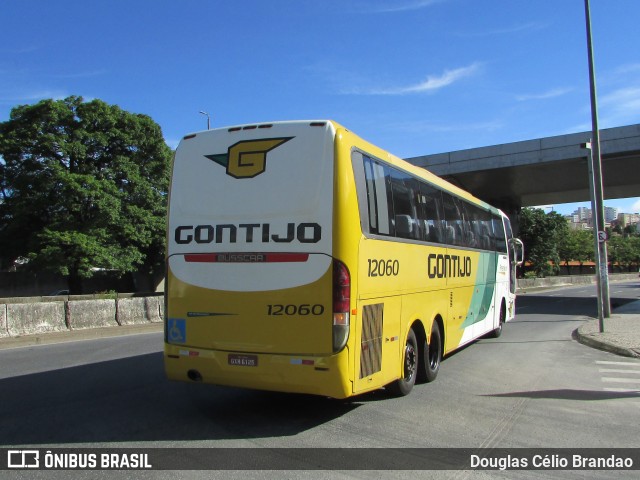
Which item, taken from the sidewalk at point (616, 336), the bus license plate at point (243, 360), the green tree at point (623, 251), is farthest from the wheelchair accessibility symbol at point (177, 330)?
the green tree at point (623, 251)

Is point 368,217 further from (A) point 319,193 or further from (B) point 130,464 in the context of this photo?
(B) point 130,464

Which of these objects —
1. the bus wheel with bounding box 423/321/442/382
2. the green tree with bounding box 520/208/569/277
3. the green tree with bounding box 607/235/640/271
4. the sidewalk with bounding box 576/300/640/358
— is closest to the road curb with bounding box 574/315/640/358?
the sidewalk with bounding box 576/300/640/358

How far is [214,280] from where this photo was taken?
6.37 metres

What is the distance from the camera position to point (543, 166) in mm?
27453

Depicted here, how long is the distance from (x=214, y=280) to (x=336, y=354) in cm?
176

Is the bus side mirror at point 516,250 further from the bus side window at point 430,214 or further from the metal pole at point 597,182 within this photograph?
the bus side window at point 430,214

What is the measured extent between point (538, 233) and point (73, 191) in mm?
52394

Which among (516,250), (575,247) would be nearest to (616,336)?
(516,250)

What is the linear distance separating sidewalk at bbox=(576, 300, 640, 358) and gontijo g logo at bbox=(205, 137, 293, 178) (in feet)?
31.4

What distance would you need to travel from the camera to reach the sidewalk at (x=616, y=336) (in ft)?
39.4

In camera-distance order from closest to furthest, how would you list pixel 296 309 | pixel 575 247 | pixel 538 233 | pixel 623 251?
1. pixel 296 309
2. pixel 538 233
3. pixel 575 247
4. pixel 623 251

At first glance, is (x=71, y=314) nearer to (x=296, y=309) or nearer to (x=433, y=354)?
(x=433, y=354)

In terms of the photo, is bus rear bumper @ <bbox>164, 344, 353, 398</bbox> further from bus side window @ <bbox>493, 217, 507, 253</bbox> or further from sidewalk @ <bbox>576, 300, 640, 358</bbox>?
bus side window @ <bbox>493, 217, 507, 253</bbox>

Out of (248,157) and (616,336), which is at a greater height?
(248,157)
